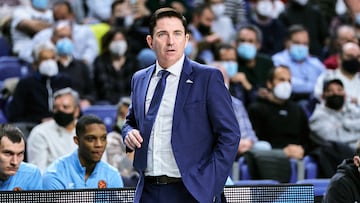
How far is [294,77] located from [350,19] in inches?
80.5

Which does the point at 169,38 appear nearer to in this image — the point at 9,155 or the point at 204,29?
the point at 9,155

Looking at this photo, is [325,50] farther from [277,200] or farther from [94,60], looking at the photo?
[277,200]

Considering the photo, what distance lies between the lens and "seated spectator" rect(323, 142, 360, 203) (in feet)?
19.7

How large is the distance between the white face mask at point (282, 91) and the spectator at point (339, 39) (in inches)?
71.6

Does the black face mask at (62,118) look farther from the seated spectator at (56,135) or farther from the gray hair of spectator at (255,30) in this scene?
the gray hair of spectator at (255,30)

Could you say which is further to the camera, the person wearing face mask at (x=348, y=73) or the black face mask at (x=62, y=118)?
the person wearing face mask at (x=348, y=73)

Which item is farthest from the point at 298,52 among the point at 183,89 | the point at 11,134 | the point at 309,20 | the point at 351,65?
the point at 183,89

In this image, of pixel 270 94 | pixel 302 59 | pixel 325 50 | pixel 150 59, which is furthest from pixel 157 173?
pixel 325 50

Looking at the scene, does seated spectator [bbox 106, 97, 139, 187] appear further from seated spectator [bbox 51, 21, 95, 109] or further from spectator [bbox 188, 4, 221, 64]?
spectator [bbox 188, 4, 221, 64]

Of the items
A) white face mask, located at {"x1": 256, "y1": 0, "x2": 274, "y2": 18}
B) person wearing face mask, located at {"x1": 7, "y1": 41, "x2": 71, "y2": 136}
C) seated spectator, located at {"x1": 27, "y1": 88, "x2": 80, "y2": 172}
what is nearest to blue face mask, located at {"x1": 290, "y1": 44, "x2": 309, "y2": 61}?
white face mask, located at {"x1": 256, "y1": 0, "x2": 274, "y2": 18}

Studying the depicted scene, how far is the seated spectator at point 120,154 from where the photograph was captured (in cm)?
816

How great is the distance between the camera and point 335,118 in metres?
10.0

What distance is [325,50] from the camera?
43.3 feet

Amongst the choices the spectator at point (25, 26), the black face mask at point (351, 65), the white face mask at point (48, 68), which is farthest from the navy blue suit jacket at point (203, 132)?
the spectator at point (25, 26)
